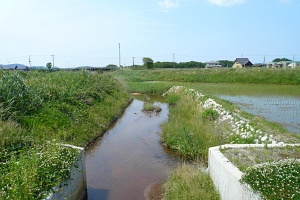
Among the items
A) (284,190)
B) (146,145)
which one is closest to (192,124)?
(146,145)

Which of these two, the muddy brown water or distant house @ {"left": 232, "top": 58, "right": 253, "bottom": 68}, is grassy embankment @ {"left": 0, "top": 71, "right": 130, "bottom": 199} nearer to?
the muddy brown water

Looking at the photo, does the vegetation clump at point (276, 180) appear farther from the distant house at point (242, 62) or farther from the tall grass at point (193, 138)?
the distant house at point (242, 62)

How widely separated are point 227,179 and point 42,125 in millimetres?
6779

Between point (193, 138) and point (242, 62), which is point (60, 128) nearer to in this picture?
point (193, 138)

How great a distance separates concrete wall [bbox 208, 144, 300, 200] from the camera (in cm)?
415

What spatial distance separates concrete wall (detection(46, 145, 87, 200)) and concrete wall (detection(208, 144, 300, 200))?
306cm

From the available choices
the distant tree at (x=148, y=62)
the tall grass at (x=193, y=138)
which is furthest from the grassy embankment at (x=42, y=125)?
the distant tree at (x=148, y=62)

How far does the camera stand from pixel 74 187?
17.9 ft

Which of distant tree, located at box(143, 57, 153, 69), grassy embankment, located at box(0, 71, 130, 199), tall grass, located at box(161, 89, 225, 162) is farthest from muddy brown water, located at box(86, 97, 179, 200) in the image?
distant tree, located at box(143, 57, 153, 69)

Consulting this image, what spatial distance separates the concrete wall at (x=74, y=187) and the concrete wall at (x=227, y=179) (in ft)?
10.0

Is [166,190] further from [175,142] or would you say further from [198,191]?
[175,142]

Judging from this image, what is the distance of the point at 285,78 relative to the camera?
1243 inches

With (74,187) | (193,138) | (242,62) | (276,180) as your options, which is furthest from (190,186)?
(242,62)

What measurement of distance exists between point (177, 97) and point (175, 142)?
10.8m
